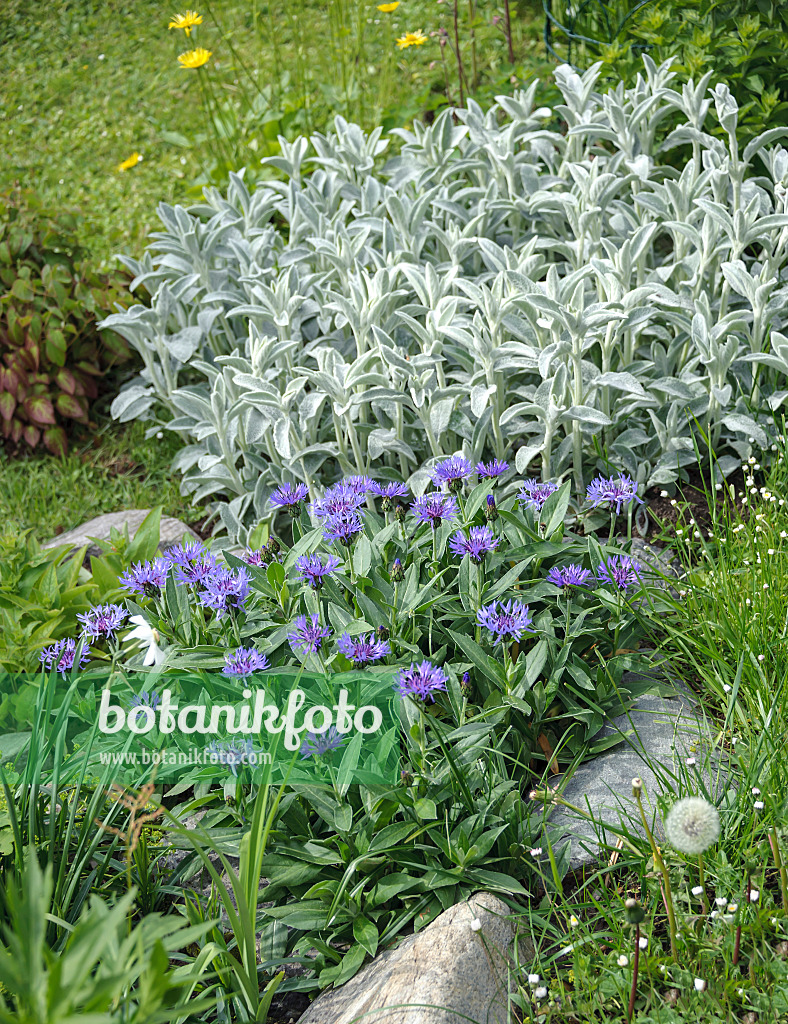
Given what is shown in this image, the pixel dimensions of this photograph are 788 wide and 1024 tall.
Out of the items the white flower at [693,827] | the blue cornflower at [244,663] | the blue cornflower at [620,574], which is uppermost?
the blue cornflower at [244,663]

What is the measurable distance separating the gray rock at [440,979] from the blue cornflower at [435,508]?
2.79 ft

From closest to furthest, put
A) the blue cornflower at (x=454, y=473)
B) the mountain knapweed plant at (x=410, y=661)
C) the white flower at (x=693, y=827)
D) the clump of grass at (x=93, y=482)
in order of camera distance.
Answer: the white flower at (x=693, y=827) < the mountain knapweed plant at (x=410, y=661) < the blue cornflower at (x=454, y=473) < the clump of grass at (x=93, y=482)

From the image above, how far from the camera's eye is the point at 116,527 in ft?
9.87

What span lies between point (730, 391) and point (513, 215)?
1.28m

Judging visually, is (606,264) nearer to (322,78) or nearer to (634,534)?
(634,534)

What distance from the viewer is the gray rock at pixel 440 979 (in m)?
1.44

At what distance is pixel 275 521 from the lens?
2.94m

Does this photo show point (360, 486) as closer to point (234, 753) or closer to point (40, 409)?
point (234, 753)

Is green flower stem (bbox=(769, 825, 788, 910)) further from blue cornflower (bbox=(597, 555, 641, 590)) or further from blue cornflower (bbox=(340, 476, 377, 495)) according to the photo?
blue cornflower (bbox=(340, 476, 377, 495))

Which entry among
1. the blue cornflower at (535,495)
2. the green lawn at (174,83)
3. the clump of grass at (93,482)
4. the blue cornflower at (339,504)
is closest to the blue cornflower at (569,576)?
the blue cornflower at (535,495)

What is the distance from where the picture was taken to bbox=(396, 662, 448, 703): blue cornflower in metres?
1.71

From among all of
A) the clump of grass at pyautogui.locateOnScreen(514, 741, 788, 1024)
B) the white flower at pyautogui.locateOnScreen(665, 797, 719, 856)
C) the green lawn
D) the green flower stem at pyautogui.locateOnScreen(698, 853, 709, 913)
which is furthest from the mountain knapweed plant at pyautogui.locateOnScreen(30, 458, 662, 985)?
the green lawn

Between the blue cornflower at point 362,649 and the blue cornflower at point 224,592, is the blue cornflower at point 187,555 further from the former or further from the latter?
the blue cornflower at point 362,649

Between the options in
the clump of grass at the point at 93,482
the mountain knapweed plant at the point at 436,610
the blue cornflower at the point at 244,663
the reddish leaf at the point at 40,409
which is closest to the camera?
the blue cornflower at the point at 244,663
